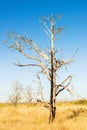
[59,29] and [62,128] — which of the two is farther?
[59,29]

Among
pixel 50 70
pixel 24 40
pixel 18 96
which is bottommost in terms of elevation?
pixel 18 96

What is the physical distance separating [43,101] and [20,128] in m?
3.38

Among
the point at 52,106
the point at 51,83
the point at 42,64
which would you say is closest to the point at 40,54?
the point at 42,64

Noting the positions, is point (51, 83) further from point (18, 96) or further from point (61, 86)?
point (18, 96)

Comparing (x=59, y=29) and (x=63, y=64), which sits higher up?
(x=59, y=29)

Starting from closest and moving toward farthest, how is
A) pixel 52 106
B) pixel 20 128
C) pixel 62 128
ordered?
1. pixel 62 128
2. pixel 20 128
3. pixel 52 106

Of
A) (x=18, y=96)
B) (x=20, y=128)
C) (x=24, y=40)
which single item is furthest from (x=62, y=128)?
(x=18, y=96)

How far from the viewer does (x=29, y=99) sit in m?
19.9

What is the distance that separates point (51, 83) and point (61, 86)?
629mm

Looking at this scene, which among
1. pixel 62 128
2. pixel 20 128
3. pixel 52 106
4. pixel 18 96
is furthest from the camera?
pixel 18 96

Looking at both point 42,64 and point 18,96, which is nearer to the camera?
point 42,64

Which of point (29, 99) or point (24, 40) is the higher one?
point (24, 40)

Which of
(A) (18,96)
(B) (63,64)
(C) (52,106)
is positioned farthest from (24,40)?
(A) (18,96)

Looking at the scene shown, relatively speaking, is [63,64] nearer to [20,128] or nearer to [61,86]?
[61,86]
